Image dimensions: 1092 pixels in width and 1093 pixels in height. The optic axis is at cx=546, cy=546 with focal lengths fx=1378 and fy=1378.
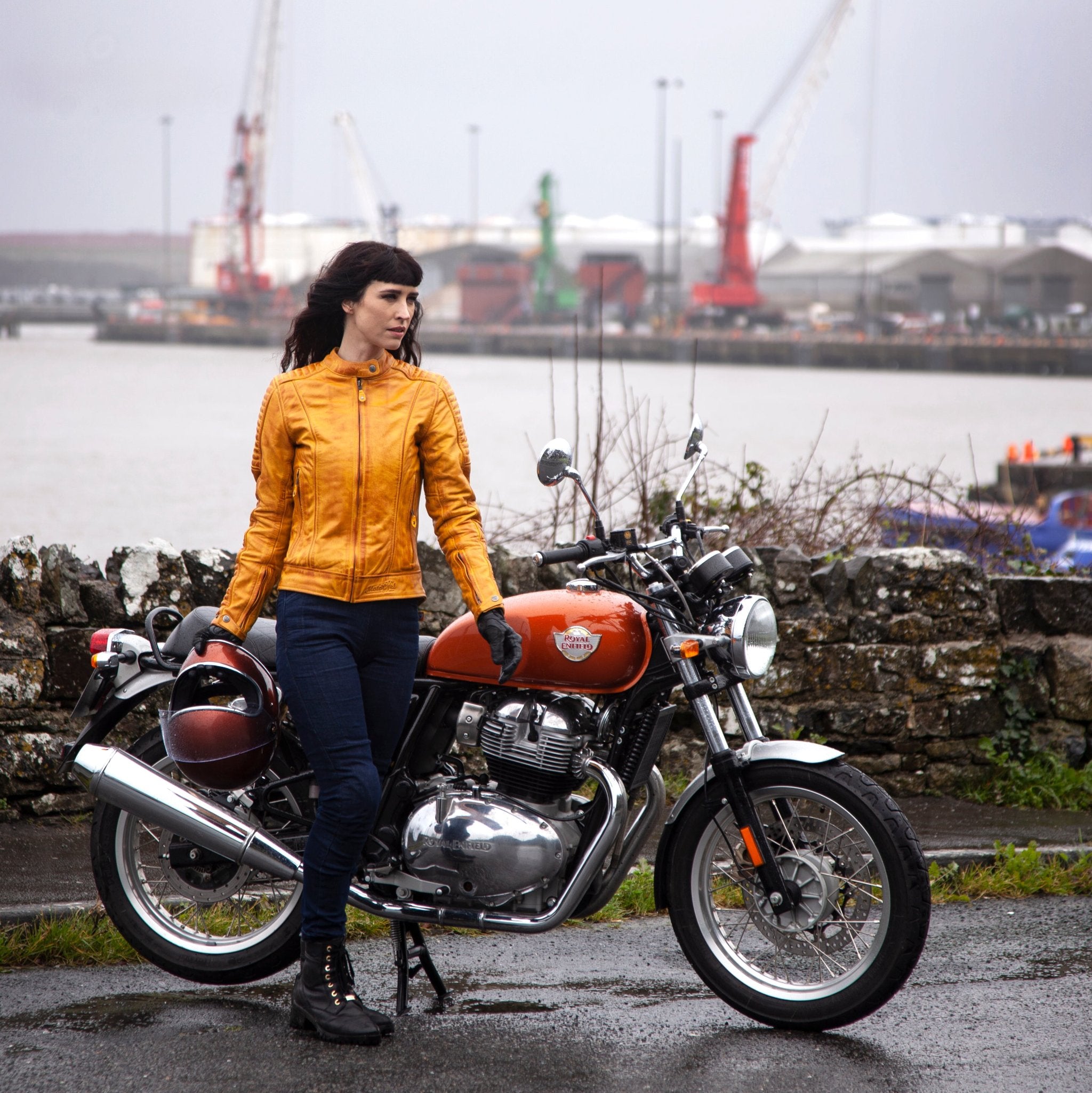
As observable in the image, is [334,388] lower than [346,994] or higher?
higher

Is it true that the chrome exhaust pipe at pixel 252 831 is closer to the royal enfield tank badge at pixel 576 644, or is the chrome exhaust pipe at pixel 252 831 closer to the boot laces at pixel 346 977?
the boot laces at pixel 346 977

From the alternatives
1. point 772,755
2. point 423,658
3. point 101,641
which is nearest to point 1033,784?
point 772,755

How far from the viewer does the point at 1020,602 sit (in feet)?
17.5

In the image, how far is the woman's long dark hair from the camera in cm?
312

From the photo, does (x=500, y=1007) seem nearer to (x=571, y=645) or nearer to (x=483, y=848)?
(x=483, y=848)

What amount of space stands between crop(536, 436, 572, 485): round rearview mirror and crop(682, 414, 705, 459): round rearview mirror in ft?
1.00

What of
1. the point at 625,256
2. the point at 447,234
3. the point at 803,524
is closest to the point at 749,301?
the point at 625,256

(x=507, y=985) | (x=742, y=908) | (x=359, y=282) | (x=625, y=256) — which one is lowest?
(x=507, y=985)

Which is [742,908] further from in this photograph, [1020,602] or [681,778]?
[1020,602]

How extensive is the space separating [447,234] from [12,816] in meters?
122

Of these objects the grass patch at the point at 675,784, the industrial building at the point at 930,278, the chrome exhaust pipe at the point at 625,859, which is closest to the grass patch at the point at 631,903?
the grass patch at the point at 675,784

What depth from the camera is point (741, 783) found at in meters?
3.17

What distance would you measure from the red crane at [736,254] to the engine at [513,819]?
84196 millimetres

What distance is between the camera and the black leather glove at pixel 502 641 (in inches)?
116
